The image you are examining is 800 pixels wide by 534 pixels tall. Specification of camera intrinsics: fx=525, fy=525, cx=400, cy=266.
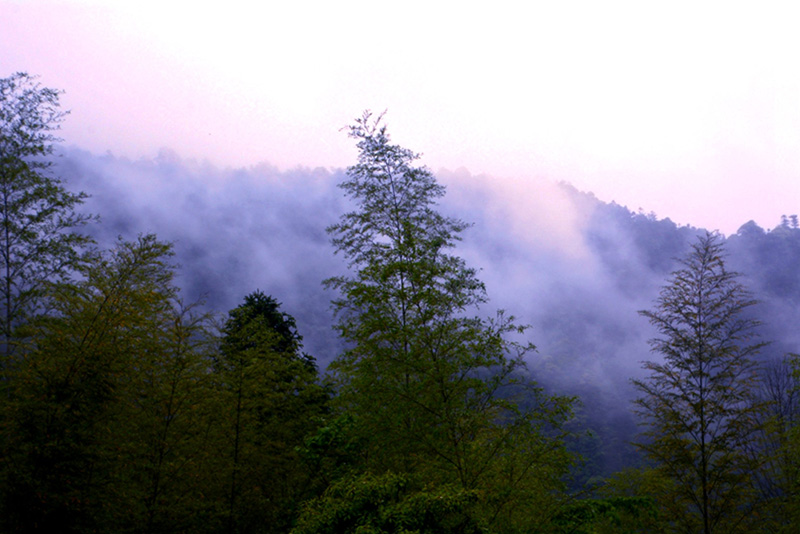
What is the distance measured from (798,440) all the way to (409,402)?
246 inches

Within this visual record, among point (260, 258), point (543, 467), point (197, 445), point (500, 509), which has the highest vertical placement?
point (260, 258)

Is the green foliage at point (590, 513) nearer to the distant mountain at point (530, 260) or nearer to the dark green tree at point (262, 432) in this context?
the dark green tree at point (262, 432)

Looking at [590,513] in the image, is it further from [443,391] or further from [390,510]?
[390,510]

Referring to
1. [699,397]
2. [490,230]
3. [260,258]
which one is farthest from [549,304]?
[699,397]

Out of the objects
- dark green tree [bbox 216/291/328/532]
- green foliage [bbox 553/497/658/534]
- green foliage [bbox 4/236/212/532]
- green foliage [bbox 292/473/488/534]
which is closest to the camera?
green foliage [bbox 292/473/488/534]

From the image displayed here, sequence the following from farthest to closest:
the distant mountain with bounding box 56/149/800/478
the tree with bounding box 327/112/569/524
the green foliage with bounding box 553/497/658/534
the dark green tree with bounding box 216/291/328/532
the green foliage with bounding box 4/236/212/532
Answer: the distant mountain with bounding box 56/149/800/478, the dark green tree with bounding box 216/291/328/532, the green foliage with bounding box 553/497/658/534, the tree with bounding box 327/112/569/524, the green foliage with bounding box 4/236/212/532

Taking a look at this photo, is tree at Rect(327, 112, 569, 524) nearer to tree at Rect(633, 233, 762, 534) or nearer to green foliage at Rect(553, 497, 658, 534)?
green foliage at Rect(553, 497, 658, 534)

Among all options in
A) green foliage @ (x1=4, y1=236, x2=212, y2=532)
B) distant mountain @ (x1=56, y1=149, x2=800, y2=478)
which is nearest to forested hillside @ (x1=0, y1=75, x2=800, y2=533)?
green foliage @ (x1=4, y1=236, x2=212, y2=532)

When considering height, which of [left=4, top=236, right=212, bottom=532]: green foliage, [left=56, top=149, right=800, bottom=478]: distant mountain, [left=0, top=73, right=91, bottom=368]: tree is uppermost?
[left=56, top=149, right=800, bottom=478]: distant mountain

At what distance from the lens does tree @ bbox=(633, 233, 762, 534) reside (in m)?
8.14

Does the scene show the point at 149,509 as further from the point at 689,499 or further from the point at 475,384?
the point at 689,499

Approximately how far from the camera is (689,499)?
8.27m

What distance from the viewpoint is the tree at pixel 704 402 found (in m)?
8.14

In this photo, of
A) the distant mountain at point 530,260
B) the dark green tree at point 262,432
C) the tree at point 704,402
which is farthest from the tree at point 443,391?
the distant mountain at point 530,260
